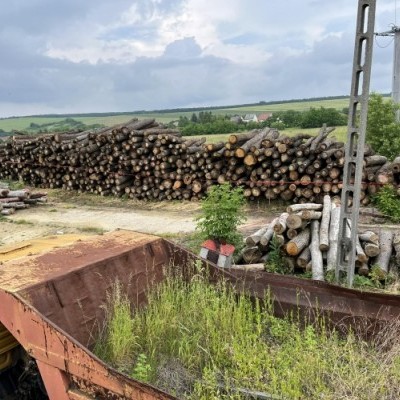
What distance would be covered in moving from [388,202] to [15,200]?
432 inches

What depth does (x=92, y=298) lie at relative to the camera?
4164 mm

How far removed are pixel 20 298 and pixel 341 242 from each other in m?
4.22

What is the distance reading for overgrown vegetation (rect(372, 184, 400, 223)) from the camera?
10367mm

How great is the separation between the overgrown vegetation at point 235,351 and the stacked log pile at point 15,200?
1093cm

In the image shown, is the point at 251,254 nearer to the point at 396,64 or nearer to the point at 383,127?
the point at 383,127

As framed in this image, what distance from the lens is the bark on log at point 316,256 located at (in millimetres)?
6876

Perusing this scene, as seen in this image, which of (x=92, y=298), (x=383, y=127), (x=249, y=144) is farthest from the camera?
(x=383, y=127)

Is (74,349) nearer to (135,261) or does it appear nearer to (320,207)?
(135,261)

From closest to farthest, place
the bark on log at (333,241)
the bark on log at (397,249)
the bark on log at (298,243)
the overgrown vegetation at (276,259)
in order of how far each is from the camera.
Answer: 1. the bark on log at (333,241)
2. the bark on log at (397,249)
3. the bark on log at (298,243)
4. the overgrown vegetation at (276,259)

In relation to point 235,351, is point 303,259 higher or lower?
lower

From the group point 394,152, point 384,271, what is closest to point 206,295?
point 384,271

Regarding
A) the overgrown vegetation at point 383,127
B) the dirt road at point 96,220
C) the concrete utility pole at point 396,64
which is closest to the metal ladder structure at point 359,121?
the dirt road at point 96,220

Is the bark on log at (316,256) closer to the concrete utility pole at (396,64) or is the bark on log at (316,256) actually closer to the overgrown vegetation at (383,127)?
the overgrown vegetation at (383,127)

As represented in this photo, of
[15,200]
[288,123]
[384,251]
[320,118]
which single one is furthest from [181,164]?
[288,123]
